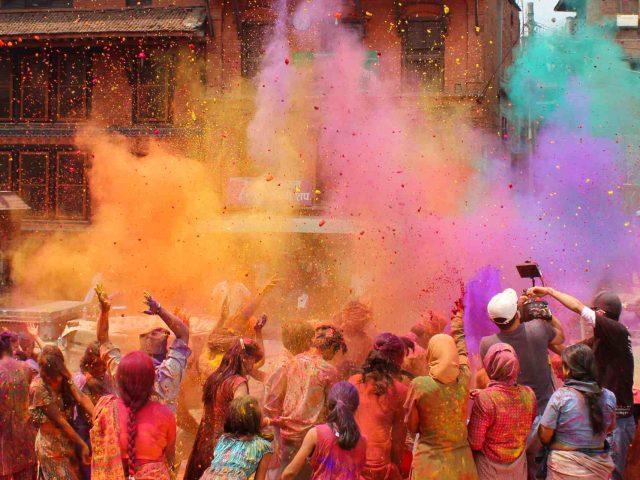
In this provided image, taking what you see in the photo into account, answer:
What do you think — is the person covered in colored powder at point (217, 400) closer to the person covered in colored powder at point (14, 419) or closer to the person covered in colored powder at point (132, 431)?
the person covered in colored powder at point (132, 431)

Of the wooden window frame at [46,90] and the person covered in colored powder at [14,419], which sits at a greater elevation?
the wooden window frame at [46,90]

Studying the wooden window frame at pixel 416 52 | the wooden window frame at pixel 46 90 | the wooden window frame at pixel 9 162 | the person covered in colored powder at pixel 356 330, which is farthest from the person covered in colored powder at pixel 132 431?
the wooden window frame at pixel 9 162

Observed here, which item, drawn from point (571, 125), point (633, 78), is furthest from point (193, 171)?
point (633, 78)

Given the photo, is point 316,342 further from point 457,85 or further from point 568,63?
point 568,63

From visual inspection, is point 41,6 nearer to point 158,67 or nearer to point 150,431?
point 158,67

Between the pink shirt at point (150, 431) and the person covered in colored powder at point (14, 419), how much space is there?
3.91 ft

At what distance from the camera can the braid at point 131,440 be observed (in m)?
3.75

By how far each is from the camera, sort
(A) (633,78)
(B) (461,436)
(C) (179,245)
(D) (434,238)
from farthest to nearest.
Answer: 1. (A) (633,78)
2. (C) (179,245)
3. (D) (434,238)
4. (B) (461,436)

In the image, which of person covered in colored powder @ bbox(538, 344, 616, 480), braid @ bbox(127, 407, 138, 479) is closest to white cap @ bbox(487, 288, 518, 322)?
person covered in colored powder @ bbox(538, 344, 616, 480)

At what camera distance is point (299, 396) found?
4.64 m

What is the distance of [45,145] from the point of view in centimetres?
1778

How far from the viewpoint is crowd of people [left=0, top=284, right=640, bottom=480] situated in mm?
3783

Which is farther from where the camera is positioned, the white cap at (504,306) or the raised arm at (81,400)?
the white cap at (504,306)

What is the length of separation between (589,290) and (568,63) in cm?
632
